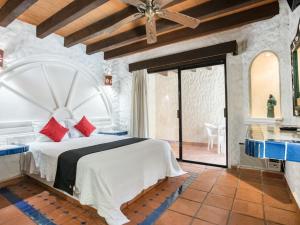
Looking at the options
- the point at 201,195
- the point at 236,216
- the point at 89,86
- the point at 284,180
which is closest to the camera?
the point at 236,216

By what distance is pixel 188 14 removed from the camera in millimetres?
2900

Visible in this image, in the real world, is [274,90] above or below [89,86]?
below

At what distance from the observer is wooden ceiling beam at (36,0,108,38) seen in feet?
8.18

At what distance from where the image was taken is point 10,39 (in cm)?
313

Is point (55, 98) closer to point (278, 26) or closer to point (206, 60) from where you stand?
point (206, 60)

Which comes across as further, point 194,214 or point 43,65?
point 43,65

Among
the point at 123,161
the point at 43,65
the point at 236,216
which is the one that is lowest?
the point at 236,216

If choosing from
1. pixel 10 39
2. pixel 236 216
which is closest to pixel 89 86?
pixel 10 39

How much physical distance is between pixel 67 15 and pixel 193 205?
11.1 ft

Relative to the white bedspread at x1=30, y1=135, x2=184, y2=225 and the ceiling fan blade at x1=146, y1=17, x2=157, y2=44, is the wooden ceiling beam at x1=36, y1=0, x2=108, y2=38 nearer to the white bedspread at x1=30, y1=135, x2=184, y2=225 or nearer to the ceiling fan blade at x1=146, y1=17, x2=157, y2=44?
the ceiling fan blade at x1=146, y1=17, x2=157, y2=44

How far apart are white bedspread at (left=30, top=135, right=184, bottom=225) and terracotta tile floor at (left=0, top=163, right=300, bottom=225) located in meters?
0.22

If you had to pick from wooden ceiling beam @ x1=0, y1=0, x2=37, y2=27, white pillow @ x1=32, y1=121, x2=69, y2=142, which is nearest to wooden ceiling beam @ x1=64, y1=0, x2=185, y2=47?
wooden ceiling beam @ x1=0, y1=0, x2=37, y2=27

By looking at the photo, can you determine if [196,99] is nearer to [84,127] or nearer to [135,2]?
[84,127]

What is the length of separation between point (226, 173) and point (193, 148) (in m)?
1.49
